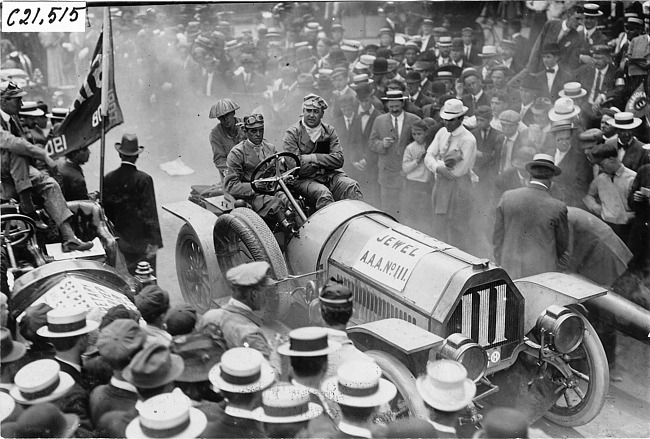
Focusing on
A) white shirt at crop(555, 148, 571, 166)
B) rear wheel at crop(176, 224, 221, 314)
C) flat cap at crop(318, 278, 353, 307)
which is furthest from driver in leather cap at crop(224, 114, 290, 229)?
white shirt at crop(555, 148, 571, 166)

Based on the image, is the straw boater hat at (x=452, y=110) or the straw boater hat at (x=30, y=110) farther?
the straw boater hat at (x=452, y=110)

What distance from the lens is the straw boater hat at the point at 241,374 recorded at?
13.0ft

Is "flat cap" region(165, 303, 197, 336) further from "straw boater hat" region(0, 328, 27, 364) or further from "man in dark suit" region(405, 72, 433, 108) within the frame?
"man in dark suit" region(405, 72, 433, 108)

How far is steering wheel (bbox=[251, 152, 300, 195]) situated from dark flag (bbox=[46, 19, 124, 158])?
1.14m

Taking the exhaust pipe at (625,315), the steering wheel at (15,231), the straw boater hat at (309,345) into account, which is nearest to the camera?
the straw boater hat at (309,345)

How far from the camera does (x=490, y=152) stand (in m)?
6.79

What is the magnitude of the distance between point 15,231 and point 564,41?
5.16 meters

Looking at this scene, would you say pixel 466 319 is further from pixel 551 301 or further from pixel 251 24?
pixel 251 24

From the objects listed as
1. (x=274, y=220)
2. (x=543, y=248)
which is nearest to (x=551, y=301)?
(x=543, y=248)

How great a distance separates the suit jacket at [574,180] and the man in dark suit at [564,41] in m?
1.51

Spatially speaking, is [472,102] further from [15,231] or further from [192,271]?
[15,231]

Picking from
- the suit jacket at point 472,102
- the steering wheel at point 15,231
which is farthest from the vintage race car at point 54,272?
the suit jacket at point 472,102

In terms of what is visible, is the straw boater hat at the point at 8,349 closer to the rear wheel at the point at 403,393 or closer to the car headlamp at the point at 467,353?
the rear wheel at the point at 403,393

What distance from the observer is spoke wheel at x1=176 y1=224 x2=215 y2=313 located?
6234mm
